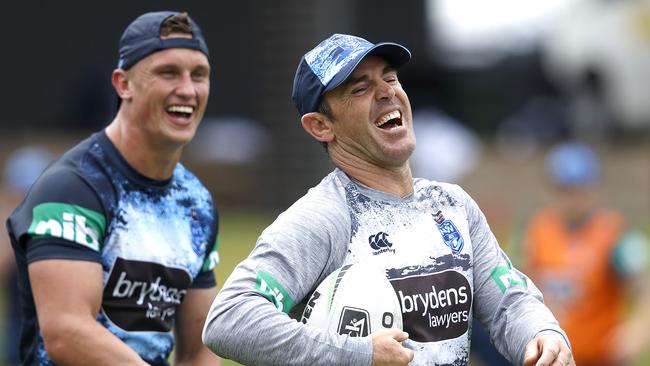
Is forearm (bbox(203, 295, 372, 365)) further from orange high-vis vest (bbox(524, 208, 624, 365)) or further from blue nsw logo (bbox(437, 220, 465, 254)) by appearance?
orange high-vis vest (bbox(524, 208, 624, 365))

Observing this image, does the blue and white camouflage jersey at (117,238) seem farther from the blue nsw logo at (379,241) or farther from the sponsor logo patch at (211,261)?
the blue nsw logo at (379,241)

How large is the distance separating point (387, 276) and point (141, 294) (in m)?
1.30

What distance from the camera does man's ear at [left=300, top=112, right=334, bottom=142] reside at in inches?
171

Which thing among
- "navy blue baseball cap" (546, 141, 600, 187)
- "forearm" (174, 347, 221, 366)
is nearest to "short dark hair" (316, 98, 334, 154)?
"forearm" (174, 347, 221, 366)

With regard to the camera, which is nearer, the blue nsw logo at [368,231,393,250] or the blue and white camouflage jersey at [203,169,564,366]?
the blue and white camouflage jersey at [203,169,564,366]

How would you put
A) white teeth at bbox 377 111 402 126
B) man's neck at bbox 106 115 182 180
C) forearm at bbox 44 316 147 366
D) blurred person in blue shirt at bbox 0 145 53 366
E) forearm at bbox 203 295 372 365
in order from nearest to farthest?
forearm at bbox 203 295 372 365, white teeth at bbox 377 111 402 126, forearm at bbox 44 316 147 366, man's neck at bbox 106 115 182 180, blurred person in blue shirt at bbox 0 145 53 366

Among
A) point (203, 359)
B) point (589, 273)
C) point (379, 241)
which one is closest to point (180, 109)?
point (203, 359)

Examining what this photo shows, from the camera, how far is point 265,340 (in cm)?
394

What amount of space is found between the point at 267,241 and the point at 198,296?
1365 mm

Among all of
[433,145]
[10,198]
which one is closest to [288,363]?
[10,198]

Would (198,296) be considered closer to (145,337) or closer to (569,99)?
(145,337)

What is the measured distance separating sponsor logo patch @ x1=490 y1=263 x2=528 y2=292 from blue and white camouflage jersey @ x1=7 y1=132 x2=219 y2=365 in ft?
4.43

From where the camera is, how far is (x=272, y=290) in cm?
403

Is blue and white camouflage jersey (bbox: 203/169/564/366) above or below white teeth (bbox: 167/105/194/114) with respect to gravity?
below
